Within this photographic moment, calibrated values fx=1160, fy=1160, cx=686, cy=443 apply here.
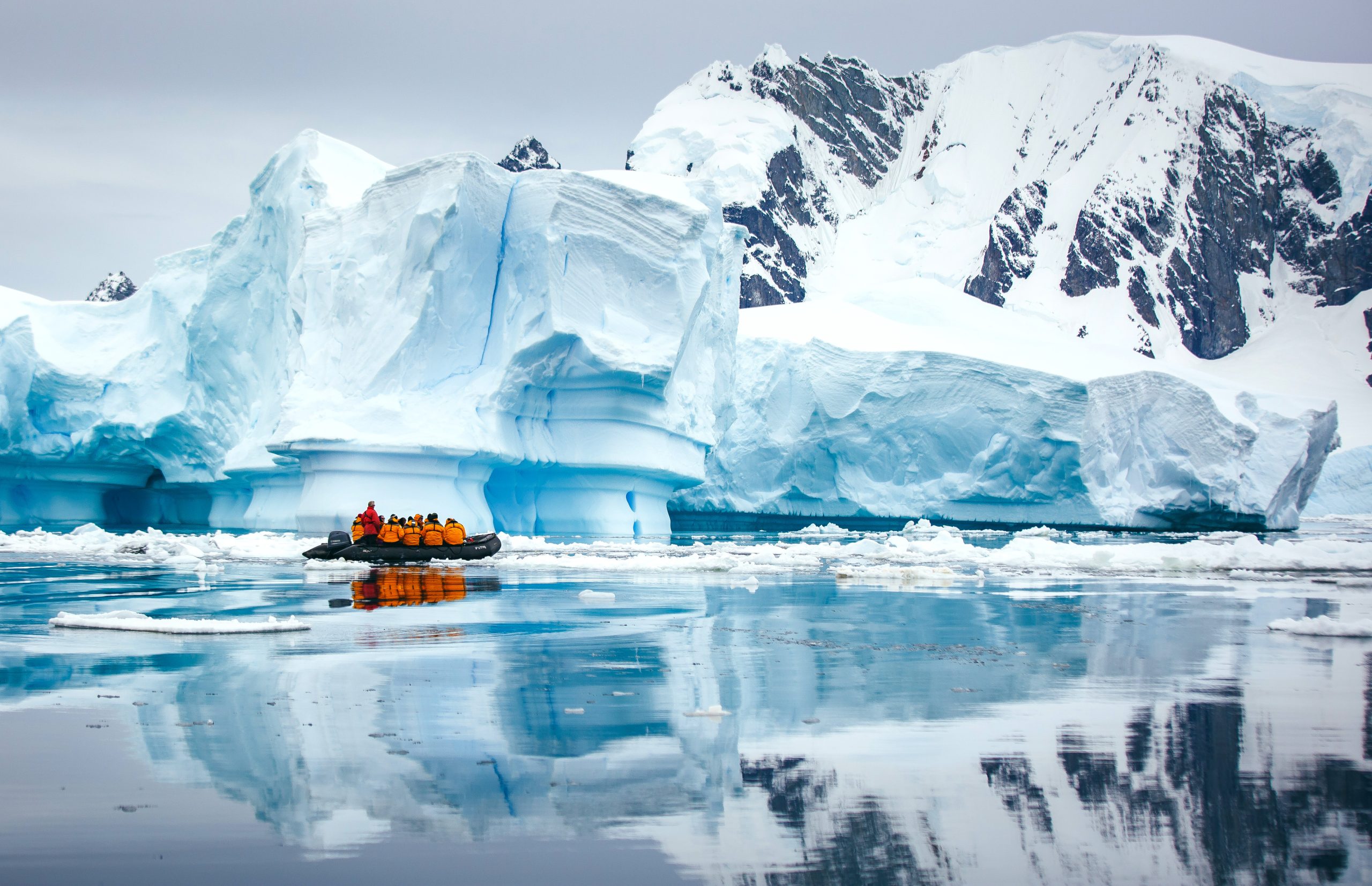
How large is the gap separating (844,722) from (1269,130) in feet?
237

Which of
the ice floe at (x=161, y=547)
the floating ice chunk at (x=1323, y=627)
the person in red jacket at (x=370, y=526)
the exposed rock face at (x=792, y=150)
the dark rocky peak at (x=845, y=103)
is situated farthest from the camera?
the dark rocky peak at (x=845, y=103)

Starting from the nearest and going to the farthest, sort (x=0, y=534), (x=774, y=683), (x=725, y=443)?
(x=774, y=683)
(x=0, y=534)
(x=725, y=443)

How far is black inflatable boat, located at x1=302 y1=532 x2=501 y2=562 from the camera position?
12.7m

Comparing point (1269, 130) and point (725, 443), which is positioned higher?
point (1269, 130)

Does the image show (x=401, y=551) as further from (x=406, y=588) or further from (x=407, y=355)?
(x=407, y=355)

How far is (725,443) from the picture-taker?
1073 inches

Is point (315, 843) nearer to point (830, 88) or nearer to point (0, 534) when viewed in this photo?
point (0, 534)

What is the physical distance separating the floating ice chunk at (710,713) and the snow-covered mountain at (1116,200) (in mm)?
57814

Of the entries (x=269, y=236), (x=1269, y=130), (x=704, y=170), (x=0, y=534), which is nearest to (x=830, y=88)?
(x=704, y=170)

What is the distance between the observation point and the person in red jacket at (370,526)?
13.2m

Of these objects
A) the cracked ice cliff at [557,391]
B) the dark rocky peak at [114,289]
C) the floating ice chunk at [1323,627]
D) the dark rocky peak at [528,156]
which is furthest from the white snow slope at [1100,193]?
the floating ice chunk at [1323,627]

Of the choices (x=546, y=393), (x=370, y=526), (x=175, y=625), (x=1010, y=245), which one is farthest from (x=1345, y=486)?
(x=175, y=625)

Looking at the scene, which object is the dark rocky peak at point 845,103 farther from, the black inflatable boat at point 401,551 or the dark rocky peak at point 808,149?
the black inflatable boat at point 401,551

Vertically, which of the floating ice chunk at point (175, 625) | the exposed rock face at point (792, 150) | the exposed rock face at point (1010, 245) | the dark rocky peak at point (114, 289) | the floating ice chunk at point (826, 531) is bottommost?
the floating ice chunk at point (175, 625)
